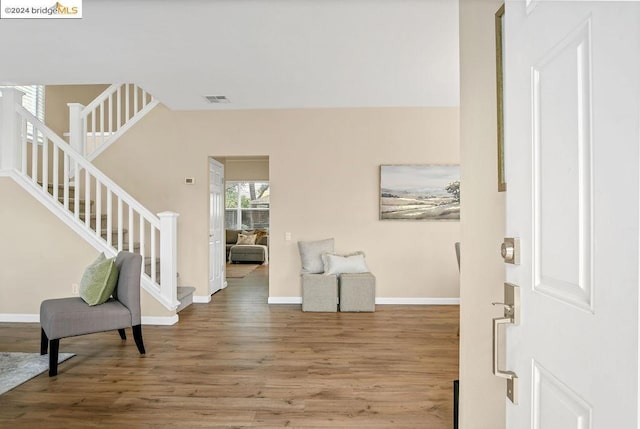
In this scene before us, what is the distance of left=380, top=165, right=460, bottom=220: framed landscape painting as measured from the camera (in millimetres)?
5340

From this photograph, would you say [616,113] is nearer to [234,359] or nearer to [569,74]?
[569,74]

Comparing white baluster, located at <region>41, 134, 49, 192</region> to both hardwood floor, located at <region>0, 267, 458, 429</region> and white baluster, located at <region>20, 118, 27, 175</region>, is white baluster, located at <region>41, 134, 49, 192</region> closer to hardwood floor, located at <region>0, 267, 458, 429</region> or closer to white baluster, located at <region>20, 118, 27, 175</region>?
white baluster, located at <region>20, 118, 27, 175</region>

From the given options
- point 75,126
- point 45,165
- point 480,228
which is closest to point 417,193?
point 480,228

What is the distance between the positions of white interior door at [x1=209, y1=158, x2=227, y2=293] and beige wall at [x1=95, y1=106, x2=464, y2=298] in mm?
339

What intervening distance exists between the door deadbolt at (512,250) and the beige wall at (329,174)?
4.45m

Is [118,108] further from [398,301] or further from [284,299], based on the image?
[398,301]

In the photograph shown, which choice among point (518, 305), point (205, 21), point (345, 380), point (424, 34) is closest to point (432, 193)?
point (424, 34)

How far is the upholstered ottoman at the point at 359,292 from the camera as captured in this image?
4887 mm

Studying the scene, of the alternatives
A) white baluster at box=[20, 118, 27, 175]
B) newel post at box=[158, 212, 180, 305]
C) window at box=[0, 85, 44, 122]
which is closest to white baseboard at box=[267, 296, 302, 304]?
newel post at box=[158, 212, 180, 305]

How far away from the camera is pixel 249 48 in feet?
11.0

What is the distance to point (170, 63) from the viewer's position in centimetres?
369

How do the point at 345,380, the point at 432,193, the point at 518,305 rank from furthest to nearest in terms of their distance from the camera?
the point at 432,193, the point at 345,380, the point at 518,305

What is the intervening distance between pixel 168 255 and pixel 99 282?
104 cm

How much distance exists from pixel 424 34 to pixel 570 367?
3.03m
